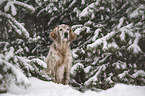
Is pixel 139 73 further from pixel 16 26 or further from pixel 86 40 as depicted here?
pixel 16 26

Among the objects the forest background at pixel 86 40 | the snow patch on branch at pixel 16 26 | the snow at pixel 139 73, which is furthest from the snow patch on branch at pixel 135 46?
the snow patch on branch at pixel 16 26

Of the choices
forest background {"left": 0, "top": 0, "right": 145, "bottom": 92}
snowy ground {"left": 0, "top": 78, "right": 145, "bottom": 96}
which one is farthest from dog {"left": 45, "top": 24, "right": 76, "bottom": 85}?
snowy ground {"left": 0, "top": 78, "right": 145, "bottom": 96}

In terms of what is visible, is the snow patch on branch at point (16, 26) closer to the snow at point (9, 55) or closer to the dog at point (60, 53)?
the snow at point (9, 55)

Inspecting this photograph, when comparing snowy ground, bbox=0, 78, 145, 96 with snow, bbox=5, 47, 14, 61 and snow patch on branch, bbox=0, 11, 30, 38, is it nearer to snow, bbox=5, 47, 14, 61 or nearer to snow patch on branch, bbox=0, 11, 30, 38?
snow, bbox=5, 47, 14, 61

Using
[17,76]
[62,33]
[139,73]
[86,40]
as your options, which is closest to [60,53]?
[62,33]

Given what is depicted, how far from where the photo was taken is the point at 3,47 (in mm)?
2297

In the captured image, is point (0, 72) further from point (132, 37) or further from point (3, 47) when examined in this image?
point (132, 37)

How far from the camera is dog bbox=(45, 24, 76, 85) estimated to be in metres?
4.17

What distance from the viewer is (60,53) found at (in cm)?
425

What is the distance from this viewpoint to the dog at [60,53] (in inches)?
→ 164

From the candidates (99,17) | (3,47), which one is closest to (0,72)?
(3,47)

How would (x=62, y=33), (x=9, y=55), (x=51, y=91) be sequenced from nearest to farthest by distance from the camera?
1. (x=9, y=55)
2. (x=51, y=91)
3. (x=62, y=33)

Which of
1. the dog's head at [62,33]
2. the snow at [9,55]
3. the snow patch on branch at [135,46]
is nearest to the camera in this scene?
the snow at [9,55]

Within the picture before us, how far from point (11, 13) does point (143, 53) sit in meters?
3.14
